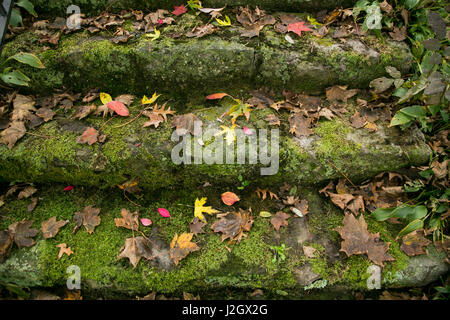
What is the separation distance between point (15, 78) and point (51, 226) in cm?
158

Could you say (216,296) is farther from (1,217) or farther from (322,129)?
(1,217)

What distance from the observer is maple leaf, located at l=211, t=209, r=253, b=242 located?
2.43 m

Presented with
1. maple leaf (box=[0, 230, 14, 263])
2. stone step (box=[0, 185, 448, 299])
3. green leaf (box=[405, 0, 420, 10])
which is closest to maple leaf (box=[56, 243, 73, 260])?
stone step (box=[0, 185, 448, 299])

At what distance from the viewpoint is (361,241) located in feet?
7.80

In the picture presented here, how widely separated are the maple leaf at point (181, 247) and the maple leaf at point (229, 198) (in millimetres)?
442

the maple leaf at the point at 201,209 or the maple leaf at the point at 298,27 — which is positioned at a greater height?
the maple leaf at the point at 298,27

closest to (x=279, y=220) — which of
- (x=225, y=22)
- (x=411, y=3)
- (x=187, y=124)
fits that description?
(x=187, y=124)

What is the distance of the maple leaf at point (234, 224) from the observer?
2429mm

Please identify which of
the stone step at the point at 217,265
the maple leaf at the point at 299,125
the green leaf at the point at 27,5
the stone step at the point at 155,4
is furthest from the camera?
the stone step at the point at 155,4

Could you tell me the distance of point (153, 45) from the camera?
2797 millimetres

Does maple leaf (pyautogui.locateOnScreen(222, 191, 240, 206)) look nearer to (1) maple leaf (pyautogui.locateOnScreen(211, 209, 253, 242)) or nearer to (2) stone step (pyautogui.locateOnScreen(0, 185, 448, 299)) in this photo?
(1) maple leaf (pyautogui.locateOnScreen(211, 209, 253, 242))

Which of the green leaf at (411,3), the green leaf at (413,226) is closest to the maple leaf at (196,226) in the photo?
the green leaf at (413,226)

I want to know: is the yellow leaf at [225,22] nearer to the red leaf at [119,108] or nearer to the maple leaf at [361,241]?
the red leaf at [119,108]

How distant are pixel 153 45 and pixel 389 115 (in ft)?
8.43
